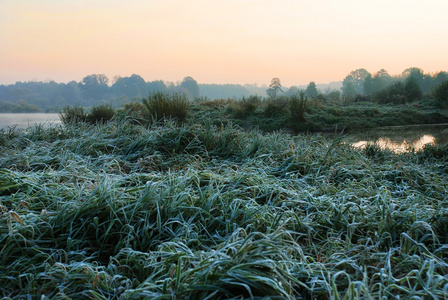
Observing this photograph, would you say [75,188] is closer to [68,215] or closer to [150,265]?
[68,215]

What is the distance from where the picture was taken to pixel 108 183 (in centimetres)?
178

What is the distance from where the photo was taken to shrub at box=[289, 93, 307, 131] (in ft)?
24.2

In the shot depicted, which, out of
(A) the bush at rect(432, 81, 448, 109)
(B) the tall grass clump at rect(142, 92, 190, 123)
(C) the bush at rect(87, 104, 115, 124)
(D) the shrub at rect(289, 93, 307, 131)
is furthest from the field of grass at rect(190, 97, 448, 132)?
(C) the bush at rect(87, 104, 115, 124)

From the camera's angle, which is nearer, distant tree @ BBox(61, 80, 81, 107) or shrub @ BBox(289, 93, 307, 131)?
distant tree @ BBox(61, 80, 81, 107)

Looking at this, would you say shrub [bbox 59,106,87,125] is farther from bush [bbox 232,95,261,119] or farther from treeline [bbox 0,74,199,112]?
bush [bbox 232,95,261,119]

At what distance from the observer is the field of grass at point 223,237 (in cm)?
102

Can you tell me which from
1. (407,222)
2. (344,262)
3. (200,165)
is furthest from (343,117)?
(344,262)

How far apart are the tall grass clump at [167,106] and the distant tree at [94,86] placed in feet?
11.4

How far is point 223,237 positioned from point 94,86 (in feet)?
29.6

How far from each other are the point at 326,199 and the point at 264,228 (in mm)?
494

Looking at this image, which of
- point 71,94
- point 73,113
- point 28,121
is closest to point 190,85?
point 71,94

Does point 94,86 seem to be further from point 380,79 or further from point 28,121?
point 380,79

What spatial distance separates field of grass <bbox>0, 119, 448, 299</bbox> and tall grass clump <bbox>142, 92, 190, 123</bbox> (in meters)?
3.02

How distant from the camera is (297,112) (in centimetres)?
751
